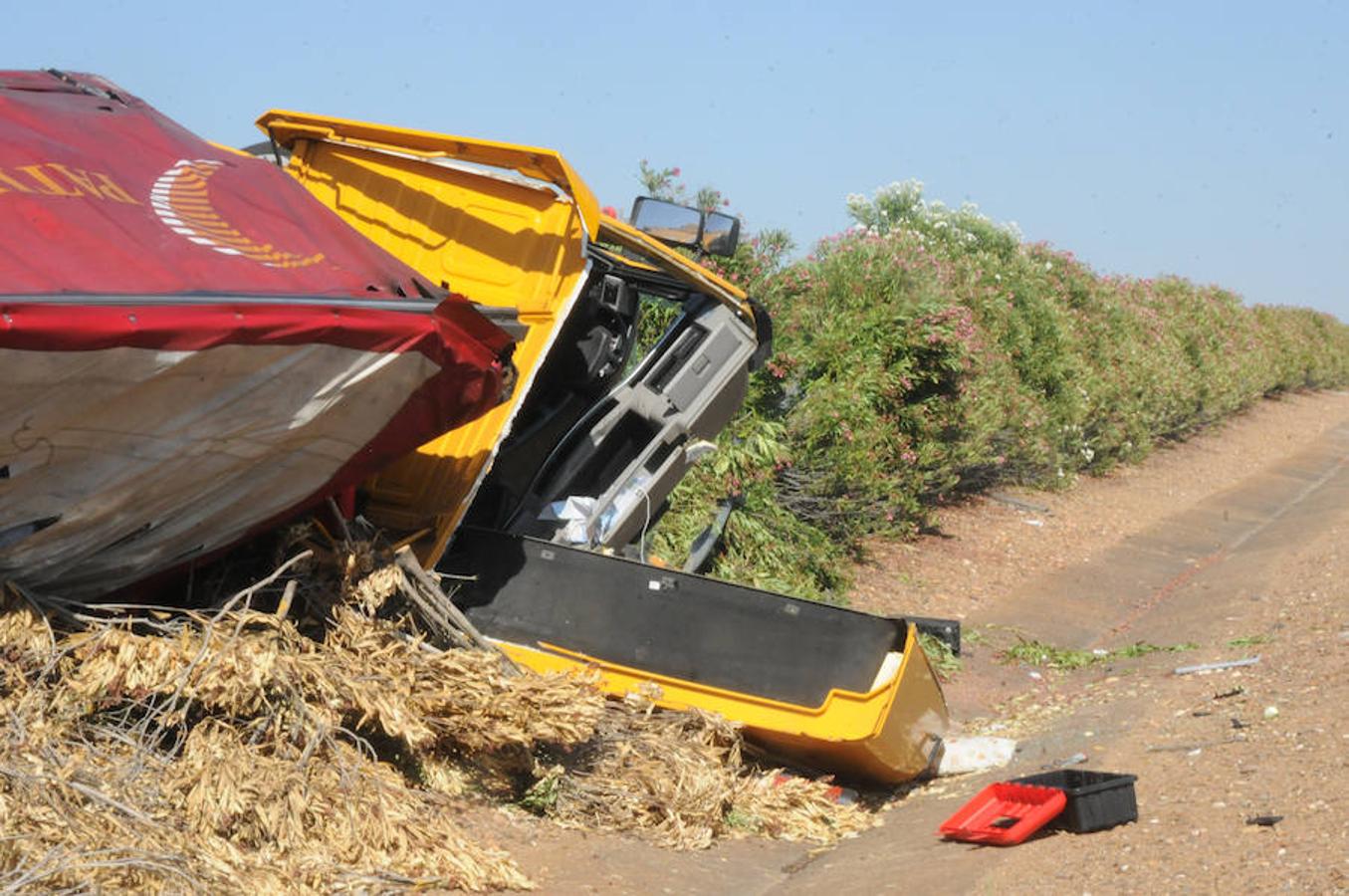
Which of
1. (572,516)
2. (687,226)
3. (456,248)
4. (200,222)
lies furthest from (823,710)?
(200,222)

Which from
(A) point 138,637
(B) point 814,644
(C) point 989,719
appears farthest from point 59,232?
(C) point 989,719

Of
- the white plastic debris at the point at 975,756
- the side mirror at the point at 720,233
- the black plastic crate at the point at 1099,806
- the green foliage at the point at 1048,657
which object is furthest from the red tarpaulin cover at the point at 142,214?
the green foliage at the point at 1048,657

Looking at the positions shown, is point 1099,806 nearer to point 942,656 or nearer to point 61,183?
point 61,183

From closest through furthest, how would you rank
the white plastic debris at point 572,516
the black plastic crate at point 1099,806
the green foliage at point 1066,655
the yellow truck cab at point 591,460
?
the black plastic crate at point 1099,806 → the yellow truck cab at point 591,460 → the white plastic debris at point 572,516 → the green foliage at point 1066,655

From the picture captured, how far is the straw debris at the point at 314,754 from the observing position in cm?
460

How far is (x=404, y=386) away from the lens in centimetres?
580

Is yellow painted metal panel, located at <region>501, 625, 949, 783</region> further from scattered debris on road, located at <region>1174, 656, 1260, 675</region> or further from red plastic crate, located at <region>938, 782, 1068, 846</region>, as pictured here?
scattered debris on road, located at <region>1174, 656, 1260, 675</region>

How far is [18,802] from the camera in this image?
4445mm

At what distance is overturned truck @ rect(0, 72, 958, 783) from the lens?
493 cm

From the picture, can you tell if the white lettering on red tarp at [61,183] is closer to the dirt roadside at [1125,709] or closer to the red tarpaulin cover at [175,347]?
the red tarpaulin cover at [175,347]

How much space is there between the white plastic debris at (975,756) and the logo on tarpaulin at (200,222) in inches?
156

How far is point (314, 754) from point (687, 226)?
4.03 meters

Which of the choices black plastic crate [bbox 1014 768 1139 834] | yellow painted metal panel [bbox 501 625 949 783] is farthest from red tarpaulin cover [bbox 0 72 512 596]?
black plastic crate [bbox 1014 768 1139 834]

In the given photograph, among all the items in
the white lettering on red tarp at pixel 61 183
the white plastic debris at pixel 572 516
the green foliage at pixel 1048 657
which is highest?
the white lettering on red tarp at pixel 61 183
